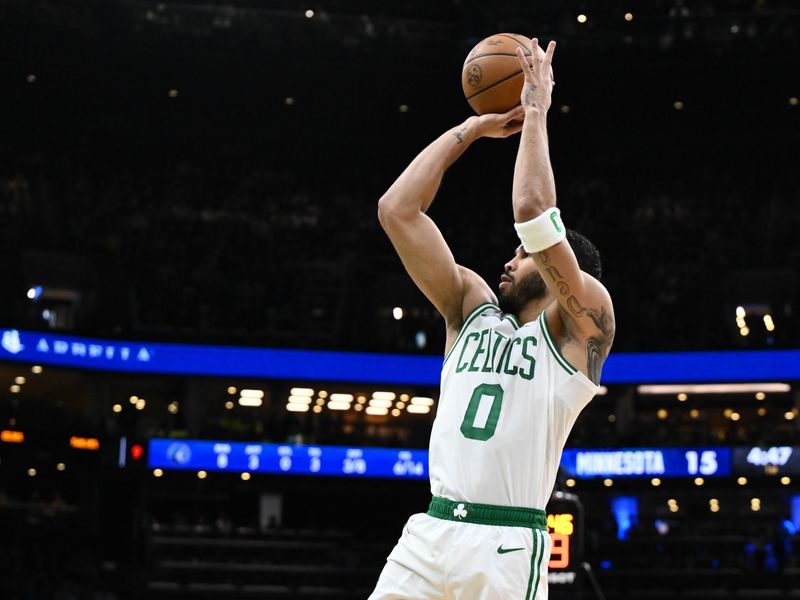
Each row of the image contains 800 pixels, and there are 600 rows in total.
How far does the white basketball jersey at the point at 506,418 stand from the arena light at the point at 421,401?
925 inches

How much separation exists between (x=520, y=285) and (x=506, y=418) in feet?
1.85

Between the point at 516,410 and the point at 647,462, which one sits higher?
the point at 647,462

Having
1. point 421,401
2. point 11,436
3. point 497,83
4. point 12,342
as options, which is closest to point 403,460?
point 421,401

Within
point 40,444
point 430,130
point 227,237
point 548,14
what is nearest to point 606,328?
point 40,444

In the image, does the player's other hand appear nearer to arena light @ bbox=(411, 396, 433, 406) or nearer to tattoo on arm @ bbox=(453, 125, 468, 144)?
tattoo on arm @ bbox=(453, 125, 468, 144)

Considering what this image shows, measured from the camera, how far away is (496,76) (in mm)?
4418

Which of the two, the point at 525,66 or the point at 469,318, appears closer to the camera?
the point at 525,66

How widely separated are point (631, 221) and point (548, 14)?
5886 mm

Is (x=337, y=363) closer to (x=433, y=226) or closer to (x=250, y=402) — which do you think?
(x=250, y=402)

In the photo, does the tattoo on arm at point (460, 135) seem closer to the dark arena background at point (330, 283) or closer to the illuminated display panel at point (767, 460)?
the dark arena background at point (330, 283)

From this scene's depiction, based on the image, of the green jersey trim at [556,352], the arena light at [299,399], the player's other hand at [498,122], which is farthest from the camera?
the arena light at [299,399]

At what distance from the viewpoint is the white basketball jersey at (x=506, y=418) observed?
3807mm

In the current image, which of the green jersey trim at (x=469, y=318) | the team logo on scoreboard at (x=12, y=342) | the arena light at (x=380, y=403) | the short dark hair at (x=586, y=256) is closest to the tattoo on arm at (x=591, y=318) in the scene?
the short dark hair at (x=586, y=256)

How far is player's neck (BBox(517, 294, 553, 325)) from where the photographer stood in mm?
4211
